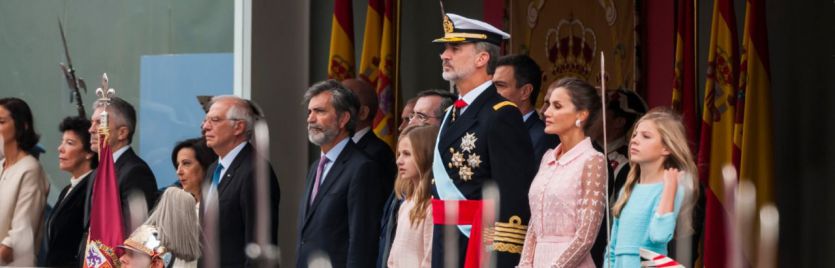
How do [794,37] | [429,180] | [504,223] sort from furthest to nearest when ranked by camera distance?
[794,37] < [429,180] < [504,223]

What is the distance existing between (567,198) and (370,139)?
171 cm

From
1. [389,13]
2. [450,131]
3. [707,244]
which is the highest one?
[389,13]

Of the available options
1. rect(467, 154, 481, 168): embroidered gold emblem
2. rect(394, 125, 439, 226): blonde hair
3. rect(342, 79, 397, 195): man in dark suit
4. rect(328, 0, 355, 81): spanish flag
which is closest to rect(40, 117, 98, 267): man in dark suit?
rect(342, 79, 397, 195): man in dark suit

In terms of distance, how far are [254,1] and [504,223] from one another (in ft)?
13.3

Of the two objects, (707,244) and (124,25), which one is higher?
(124,25)

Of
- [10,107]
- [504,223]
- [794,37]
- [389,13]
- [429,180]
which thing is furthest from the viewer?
[389,13]

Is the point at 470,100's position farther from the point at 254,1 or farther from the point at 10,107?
the point at 254,1

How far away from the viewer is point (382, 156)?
24.0 ft

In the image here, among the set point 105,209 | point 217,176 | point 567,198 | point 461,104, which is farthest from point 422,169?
point 105,209

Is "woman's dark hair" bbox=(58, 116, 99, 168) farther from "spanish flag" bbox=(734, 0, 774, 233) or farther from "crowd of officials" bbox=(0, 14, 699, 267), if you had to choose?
"spanish flag" bbox=(734, 0, 774, 233)

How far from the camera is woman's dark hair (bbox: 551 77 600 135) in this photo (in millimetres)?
Result: 6137

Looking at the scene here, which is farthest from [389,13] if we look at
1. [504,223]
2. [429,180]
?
[504,223]

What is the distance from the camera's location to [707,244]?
8422mm

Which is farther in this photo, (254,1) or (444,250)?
(254,1)
